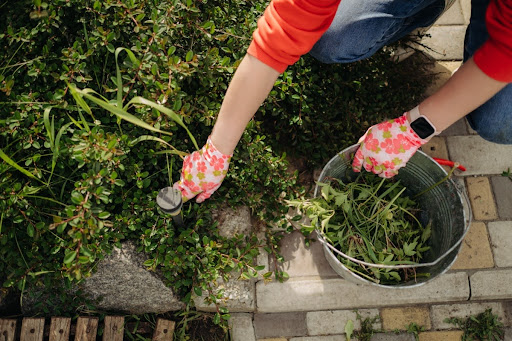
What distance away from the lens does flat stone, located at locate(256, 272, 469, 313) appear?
248 centimetres

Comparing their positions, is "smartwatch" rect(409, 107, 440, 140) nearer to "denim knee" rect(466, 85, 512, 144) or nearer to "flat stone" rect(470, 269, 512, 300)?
"denim knee" rect(466, 85, 512, 144)

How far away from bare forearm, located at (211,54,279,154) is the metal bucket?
0.56 m

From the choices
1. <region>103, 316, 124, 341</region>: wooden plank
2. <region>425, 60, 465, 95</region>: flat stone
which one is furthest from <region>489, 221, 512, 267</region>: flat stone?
<region>103, 316, 124, 341</region>: wooden plank

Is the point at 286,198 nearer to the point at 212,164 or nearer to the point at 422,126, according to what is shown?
the point at 212,164

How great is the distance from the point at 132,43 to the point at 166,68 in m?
0.30

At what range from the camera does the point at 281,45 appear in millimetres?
1565

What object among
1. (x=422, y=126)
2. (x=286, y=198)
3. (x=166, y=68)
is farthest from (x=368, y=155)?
(x=166, y=68)

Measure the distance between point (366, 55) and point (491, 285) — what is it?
1502 millimetres

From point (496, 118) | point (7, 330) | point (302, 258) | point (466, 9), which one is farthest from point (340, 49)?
point (7, 330)

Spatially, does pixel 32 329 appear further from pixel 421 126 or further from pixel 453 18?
pixel 453 18

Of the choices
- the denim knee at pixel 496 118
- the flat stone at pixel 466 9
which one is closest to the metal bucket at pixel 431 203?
the denim knee at pixel 496 118

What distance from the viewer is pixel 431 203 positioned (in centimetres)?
235

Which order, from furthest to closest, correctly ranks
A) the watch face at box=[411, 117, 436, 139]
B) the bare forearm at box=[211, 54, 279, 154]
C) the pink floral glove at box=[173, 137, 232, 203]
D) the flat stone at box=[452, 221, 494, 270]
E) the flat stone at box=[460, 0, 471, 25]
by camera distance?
the flat stone at box=[460, 0, 471, 25] < the flat stone at box=[452, 221, 494, 270] < the watch face at box=[411, 117, 436, 139] < the pink floral glove at box=[173, 137, 232, 203] < the bare forearm at box=[211, 54, 279, 154]

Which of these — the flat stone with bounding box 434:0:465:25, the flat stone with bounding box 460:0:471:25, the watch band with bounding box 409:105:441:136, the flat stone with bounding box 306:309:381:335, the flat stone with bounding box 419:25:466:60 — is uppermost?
the flat stone with bounding box 460:0:471:25
